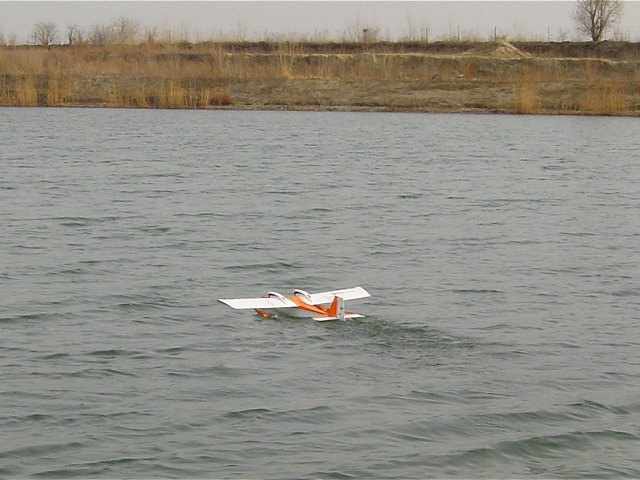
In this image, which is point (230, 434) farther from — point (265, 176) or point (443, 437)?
point (265, 176)

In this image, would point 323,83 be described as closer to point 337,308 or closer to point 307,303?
point 307,303

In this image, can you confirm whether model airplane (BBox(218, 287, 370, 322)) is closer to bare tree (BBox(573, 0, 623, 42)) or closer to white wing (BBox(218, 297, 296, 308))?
white wing (BBox(218, 297, 296, 308))

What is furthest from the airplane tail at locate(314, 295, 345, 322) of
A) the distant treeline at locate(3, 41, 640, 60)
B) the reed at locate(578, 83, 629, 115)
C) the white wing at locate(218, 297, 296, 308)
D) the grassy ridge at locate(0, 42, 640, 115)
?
the distant treeline at locate(3, 41, 640, 60)

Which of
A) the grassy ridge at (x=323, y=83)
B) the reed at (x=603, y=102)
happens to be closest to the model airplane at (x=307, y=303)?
the reed at (x=603, y=102)

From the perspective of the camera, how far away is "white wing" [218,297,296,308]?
17.4 meters

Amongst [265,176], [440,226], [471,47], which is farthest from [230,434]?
[471,47]

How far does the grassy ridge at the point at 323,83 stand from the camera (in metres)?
77.2

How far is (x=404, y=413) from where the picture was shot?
42.7ft

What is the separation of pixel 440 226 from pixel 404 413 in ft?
49.0

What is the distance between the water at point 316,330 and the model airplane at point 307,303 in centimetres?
18

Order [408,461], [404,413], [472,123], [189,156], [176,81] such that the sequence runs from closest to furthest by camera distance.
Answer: [408,461], [404,413], [189,156], [472,123], [176,81]

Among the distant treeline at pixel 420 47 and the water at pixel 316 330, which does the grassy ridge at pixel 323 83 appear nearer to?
the distant treeline at pixel 420 47

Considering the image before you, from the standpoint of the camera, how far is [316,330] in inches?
659

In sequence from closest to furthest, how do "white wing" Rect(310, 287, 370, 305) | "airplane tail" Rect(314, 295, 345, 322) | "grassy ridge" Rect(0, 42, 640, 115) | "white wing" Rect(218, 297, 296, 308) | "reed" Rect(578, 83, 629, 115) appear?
"airplane tail" Rect(314, 295, 345, 322) < "white wing" Rect(218, 297, 296, 308) < "white wing" Rect(310, 287, 370, 305) < "reed" Rect(578, 83, 629, 115) < "grassy ridge" Rect(0, 42, 640, 115)
